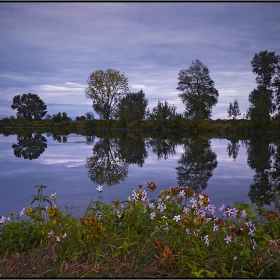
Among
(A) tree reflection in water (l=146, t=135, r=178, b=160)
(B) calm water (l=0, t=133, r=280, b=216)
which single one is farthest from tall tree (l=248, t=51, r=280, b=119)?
(B) calm water (l=0, t=133, r=280, b=216)

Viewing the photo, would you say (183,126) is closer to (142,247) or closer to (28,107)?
(28,107)

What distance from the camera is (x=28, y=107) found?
6356cm

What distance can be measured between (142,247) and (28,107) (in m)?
64.5

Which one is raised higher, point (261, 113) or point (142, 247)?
point (261, 113)

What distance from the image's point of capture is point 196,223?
10.0ft

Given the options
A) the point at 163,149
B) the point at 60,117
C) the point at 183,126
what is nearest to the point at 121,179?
the point at 163,149

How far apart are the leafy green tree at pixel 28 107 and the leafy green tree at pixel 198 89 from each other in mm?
A: 29325

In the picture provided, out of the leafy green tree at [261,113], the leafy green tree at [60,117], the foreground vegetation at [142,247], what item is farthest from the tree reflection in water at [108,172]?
the leafy green tree at [60,117]

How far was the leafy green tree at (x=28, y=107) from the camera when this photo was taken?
6278 centimetres

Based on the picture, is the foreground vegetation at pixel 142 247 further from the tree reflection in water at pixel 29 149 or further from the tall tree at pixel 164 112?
the tall tree at pixel 164 112

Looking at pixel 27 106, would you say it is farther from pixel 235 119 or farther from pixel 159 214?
pixel 159 214

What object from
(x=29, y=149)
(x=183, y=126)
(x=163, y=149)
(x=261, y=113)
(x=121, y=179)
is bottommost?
(x=121, y=179)

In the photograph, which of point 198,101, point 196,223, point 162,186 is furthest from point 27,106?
point 196,223

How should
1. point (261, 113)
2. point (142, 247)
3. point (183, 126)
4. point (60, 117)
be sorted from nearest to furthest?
point (142, 247) < point (261, 113) < point (183, 126) < point (60, 117)
